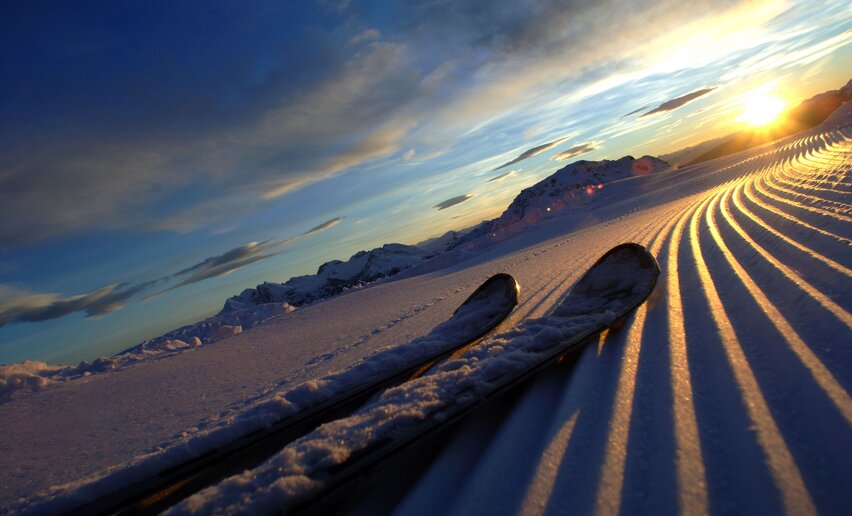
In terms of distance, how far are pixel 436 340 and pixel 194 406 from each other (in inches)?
135

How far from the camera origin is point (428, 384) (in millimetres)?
2861

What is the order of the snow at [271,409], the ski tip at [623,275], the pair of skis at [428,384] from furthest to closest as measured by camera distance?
the ski tip at [623,275] < the snow at [271,409] < the pair of skis at [428,384]

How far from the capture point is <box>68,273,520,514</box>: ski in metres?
2.53

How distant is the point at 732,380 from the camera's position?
2.21 m

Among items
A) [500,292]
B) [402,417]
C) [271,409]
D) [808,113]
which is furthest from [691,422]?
[808,113]

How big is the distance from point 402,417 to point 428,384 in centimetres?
47

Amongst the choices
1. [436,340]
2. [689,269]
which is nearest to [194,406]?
[436,340]

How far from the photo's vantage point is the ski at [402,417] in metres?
1.95

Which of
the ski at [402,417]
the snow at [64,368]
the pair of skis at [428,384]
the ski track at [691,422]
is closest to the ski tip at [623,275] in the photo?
the pair of skis at [428,384]

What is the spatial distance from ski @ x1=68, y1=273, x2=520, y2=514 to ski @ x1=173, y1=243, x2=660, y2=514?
2.03ft

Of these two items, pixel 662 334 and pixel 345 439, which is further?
pixel 662 334

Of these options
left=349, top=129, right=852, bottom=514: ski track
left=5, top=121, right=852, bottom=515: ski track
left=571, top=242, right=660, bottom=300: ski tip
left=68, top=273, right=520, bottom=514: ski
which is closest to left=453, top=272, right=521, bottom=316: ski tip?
left=68, top=273, right=520, bottom=514: ski

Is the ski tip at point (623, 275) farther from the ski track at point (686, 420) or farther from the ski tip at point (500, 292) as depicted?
the ski tip at point (500, 292)

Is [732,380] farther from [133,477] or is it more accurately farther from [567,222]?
[567,222]
